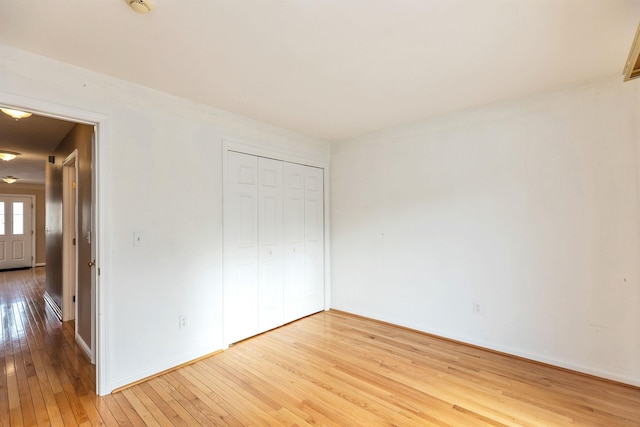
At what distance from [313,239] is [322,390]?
2154mm

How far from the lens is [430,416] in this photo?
201cm

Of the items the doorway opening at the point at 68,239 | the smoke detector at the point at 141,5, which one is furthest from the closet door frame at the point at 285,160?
the doorway opening at the point at 68,239

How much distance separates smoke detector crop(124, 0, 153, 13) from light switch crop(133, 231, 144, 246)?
1.63 m

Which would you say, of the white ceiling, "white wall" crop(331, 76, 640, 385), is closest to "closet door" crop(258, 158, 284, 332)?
the white ceiling

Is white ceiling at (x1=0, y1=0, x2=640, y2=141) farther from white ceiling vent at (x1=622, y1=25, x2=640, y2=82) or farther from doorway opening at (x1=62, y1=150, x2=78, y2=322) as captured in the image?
doorway opening at (x1=62, y1=150, x2=78, y2=322)

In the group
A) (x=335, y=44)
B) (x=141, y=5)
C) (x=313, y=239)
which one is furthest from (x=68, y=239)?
(x=335, y=44)

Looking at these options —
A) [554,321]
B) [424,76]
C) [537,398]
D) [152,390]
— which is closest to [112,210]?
[152,390]

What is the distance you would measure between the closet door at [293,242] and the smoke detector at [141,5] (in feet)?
7.58

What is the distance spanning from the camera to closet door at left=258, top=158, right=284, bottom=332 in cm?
348

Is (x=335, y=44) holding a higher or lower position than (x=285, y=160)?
higher

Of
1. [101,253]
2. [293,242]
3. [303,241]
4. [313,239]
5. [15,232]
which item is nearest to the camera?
[101,253]

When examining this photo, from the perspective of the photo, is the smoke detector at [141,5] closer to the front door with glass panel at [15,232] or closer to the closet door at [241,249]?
the closet door at [241,249]

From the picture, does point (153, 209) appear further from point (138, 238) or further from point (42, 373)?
point (42, 373)

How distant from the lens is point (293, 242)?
154 inches
